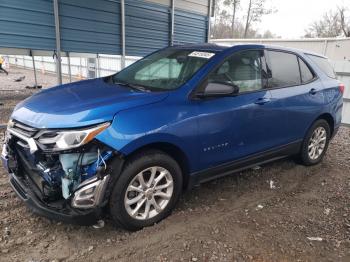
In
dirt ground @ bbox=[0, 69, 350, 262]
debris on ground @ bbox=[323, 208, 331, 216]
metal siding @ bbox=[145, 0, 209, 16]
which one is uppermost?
metal siding @ bbox=[145, 0, 209, 16]

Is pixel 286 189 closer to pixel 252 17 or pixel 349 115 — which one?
pixel 349 115

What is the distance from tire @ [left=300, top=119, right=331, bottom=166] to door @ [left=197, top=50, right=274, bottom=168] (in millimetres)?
1018

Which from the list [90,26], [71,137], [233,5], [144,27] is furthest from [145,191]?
[233,5]

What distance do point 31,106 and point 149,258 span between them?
69.2 inches

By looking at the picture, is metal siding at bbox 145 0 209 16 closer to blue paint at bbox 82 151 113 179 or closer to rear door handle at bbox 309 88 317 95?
rear door handle at bbox 309 88 317 95

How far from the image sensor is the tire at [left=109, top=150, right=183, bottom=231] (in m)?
2.87

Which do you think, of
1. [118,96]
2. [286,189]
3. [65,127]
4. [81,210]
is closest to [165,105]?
[118,96]

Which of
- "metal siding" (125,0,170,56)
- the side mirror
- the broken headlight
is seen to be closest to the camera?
the broken headlight

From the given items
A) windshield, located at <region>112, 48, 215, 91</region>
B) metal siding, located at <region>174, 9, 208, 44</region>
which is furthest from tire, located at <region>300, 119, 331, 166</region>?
metal siding, located at <region>174, 9, 208, 44</region>

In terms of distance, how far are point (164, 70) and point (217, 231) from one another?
1.87 meters

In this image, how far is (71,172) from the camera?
2.72 metres

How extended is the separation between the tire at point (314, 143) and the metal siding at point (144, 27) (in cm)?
A: 460

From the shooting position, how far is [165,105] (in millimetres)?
3113

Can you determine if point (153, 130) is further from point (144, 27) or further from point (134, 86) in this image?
point (144, 27)
